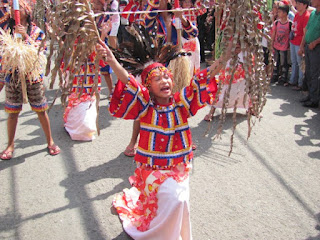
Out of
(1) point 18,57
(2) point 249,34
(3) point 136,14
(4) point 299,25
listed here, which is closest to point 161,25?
(3) point 136,14

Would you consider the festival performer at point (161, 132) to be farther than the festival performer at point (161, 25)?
No

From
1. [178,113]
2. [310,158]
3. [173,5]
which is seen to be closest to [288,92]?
[310,158]

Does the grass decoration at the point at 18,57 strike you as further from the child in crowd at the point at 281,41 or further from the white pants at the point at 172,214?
the child in crowd at the point at 281,41

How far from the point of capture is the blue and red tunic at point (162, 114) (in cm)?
267

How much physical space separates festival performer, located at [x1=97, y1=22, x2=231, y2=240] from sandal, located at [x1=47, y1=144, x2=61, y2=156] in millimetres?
1989

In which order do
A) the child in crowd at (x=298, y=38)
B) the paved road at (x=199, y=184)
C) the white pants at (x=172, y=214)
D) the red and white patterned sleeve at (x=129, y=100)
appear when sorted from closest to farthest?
the white pants at (x=172, y=214) → the red and white patterned sleeve at (x=129, y=100) → the paved road at (x=199, y=184) → the child in crowd at (x=298, y=38)

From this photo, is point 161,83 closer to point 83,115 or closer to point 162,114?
point 162,114

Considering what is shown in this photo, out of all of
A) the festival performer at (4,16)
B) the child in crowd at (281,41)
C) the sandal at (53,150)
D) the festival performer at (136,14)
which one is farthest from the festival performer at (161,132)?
the child in crowd at (281,41)

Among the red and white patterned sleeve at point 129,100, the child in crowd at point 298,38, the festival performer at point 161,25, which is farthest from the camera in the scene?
the child in crowd at point 298,38

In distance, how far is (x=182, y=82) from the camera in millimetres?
4637

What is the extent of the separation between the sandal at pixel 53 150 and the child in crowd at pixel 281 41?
495cm

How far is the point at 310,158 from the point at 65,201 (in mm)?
2938

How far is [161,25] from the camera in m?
4.37

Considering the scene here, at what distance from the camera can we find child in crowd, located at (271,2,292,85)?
728 cm
